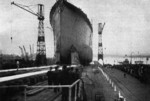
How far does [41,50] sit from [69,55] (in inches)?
775

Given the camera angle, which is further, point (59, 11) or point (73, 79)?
point (59, 11)

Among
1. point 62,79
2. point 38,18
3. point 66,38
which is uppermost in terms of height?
point 38,18

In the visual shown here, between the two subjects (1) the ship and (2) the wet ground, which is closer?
(2) the wet ground

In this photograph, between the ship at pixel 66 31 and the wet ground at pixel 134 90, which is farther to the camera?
the ship at pixel 66 31

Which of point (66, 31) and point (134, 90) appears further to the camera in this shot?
point (66, 31)

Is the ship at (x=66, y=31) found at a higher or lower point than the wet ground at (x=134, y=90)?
higher

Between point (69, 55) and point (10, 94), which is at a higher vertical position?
point (69, 55)

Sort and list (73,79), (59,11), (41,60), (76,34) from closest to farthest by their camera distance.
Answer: (73,79)
(59,11)
(76,34)
(41,60)

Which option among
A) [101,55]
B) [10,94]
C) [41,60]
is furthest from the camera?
[101,55]

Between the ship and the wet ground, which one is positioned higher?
the ship

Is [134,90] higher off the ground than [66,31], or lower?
lower

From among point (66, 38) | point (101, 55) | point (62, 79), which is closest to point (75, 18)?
point (66, 38)

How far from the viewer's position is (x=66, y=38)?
72.3 feet

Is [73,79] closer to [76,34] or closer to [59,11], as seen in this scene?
[59,11]
